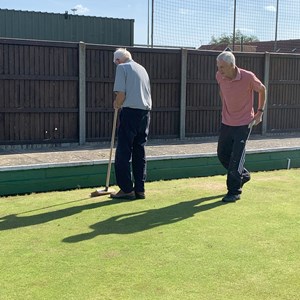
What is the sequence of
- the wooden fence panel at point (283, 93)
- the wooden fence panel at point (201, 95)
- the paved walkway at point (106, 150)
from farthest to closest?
1. the wooden fence panel at point (283, 93)
2. the wooden fence panel at point (201, 95)
3. the paved walkway at point (106, 150)

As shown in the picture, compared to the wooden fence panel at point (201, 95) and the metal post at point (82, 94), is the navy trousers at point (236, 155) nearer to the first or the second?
the metal post at point (82, 94)

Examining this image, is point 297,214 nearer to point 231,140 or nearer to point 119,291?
point 231,140

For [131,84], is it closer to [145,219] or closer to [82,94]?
[145,219]

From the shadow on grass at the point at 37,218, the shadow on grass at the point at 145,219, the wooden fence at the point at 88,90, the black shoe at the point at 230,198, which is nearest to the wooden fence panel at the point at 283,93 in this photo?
the wooden fence at the point at 88,90

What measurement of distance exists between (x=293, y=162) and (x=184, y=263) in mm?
5352

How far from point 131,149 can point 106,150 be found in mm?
3468

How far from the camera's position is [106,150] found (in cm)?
951

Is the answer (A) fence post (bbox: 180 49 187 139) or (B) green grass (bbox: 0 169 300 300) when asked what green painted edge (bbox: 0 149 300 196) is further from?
(A) fence post (bbox: 180 49 187 139)

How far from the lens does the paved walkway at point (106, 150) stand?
26.9 feet

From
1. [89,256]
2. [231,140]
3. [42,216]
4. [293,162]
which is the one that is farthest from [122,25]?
[89,256]

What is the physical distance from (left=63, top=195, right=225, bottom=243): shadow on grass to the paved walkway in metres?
1.70

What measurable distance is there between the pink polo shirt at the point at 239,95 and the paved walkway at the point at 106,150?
1700mm

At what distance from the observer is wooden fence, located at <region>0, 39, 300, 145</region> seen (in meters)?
9.48

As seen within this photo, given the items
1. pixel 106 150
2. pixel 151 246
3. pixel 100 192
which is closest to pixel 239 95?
pixel 100 192
